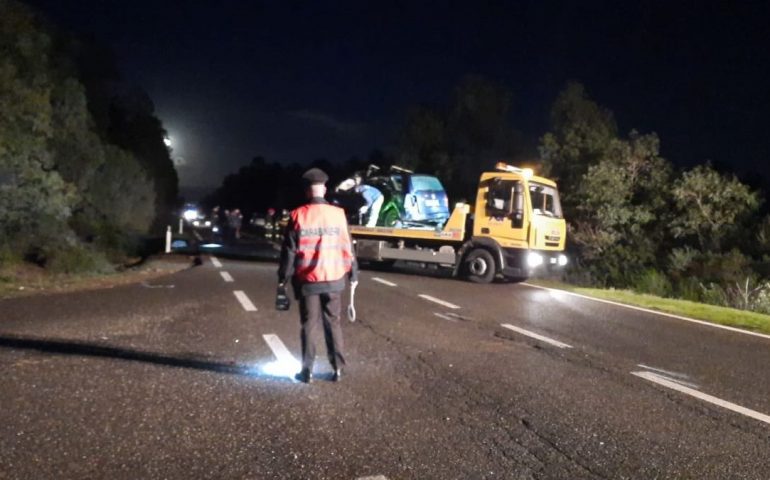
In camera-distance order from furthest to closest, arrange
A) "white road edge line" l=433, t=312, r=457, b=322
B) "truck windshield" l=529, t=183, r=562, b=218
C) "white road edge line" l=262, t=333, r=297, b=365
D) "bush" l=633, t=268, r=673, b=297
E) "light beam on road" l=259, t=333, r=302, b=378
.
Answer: "bush" l=633, t=268, r=673, b=297 < "truck windshield" l=529, t=183, r=562, b=218 < "white road edge line" l=433, t=312, r=457, b=322 < "white road edge line" l=262, t=333, r=297, b=365 < "light beam on road" l=259, t=333, r=302, b=378

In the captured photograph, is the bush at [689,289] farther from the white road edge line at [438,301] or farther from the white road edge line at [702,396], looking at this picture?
the white road edge line at [702,396]

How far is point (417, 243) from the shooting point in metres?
19.8

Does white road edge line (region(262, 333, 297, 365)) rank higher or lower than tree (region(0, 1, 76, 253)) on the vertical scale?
lower

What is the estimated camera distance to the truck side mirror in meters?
16.9

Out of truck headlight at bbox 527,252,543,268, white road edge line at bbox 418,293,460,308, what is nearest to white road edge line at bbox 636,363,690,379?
white road edge line at bbox 418,293,460,308

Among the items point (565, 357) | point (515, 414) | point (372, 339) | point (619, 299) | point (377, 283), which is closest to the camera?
point (515, 414)

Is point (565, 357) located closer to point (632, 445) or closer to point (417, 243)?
point (632, 445)

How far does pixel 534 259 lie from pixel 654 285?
3534 mm

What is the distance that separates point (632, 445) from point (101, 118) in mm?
35778

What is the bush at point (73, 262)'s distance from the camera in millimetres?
17969

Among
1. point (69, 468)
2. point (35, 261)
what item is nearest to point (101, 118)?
point (35, 261)

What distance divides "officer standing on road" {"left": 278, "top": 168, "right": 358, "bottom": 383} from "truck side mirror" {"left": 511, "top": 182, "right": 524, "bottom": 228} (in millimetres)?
11495

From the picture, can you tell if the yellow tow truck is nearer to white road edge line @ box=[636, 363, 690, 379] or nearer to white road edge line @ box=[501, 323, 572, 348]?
white road edge line @ box=[501, 323, 572, 348]

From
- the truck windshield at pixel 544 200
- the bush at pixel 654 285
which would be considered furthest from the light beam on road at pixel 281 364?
the bush at pixel 654 285
